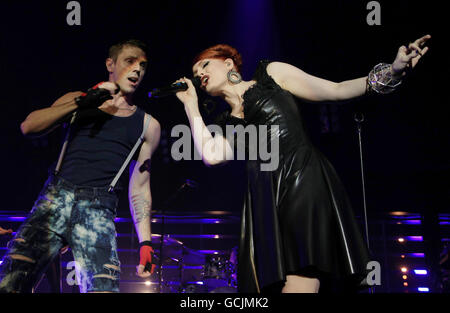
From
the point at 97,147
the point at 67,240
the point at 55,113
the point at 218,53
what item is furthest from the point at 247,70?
the point at 67,240

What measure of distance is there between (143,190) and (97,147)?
45cm

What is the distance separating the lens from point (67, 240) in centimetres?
221

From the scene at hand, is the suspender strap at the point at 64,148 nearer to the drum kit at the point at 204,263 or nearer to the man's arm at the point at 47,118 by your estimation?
A: the man's arm at the point at 47,118

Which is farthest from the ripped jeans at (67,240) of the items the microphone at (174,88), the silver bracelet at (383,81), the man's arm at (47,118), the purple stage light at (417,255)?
the purple stage light at (417,255)

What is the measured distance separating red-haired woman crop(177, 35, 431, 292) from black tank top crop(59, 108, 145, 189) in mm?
555

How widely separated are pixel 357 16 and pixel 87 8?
3.40 metres

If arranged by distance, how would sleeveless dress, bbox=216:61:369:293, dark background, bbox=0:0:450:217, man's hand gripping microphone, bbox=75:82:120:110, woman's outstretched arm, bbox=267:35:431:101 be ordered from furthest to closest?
dark background, bbox=0:0:450:217 < man's hand gripping microphone, bbox=75:82:120:110 < woman's outstretched arm, bbox=267:35:431:101 < sleeveless dress, bbox=216:61:369:293

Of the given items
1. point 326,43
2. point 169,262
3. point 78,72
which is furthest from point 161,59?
point 169,262

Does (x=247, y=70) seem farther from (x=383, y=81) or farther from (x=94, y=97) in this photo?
→ (x=383, y=81)

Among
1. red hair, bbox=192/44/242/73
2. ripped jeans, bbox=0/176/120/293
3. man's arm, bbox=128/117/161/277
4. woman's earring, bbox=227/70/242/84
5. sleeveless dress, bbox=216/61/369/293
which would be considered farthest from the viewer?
man's arm, bbox=128/117/161/277

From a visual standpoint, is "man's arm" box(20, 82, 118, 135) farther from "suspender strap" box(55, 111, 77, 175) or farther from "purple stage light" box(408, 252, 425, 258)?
"purple stage light" box(408, 252, 425, 258)

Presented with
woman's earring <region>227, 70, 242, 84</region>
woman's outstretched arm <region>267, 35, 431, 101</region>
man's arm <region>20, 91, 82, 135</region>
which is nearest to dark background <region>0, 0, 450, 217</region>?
man's arm <region>20, 91, 82, 135</region>

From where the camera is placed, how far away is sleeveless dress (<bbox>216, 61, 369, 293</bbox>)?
5.81ft
